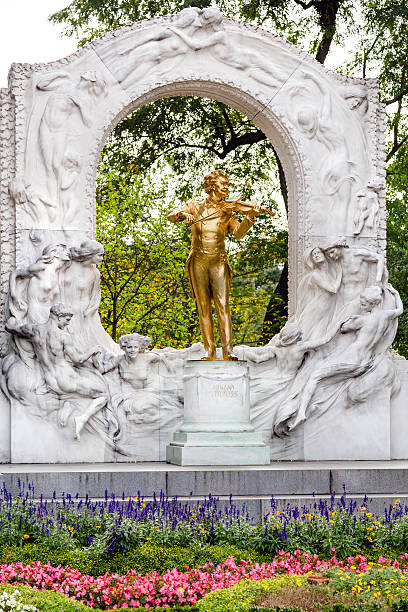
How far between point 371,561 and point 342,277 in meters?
5.92

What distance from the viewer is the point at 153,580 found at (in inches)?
285

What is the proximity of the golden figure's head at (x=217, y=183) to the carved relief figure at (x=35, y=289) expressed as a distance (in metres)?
1.95

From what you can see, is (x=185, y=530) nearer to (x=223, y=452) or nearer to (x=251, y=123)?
(x=223, y=452)

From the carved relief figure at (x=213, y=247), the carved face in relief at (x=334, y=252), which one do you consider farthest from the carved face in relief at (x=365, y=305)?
the carved relief figure at (x=213, y=247)

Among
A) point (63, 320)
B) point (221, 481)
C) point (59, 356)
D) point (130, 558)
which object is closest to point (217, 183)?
point (63, 320)

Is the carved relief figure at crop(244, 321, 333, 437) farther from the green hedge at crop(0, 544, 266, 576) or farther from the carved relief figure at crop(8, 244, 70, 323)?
the green hedge at crop(0, 544, 266, 576)

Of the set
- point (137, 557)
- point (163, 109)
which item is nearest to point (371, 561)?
point (137, 557)

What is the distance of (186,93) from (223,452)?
4853mm

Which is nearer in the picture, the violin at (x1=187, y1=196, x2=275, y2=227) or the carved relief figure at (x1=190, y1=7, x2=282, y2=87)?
the violin at (x1=187, y1=196, x2=275, y2=227)

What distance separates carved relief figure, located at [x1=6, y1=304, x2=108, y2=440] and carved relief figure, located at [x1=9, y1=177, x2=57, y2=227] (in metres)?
1.16

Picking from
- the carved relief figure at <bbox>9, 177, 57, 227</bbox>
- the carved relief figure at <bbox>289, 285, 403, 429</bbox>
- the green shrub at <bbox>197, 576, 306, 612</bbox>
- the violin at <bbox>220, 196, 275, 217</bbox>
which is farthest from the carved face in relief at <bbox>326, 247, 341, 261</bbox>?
the green shrub at <bbox>197, 576, 306, 612</bbox>

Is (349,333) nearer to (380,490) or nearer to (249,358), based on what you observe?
(249,358)

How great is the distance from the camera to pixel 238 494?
35.3 feet

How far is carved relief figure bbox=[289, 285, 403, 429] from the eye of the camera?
13016 millimetres
